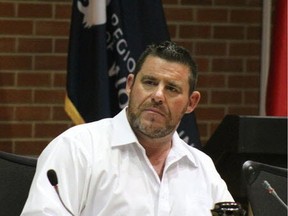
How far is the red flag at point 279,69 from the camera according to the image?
3873mm

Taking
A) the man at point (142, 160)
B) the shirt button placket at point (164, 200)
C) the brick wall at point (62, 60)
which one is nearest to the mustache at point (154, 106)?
the man at point (142, 160)

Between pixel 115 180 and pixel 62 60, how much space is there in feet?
6.26

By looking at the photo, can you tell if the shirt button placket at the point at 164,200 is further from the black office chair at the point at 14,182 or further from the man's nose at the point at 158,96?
the black office chair at the point at 14,182

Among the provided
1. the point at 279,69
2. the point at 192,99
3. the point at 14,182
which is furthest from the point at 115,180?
the point at 279,69

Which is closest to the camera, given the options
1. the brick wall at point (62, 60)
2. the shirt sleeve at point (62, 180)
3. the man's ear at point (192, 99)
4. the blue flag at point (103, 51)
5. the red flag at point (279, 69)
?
the shirt sleeve at point (62, 180)

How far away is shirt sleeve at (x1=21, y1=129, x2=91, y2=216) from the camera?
213cm

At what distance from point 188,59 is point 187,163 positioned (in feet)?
1.23

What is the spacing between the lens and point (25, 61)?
13.4ft

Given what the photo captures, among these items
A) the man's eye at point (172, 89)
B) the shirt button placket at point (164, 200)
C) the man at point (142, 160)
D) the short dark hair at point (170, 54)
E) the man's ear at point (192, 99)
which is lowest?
the shirt button placket at point (164, 200)

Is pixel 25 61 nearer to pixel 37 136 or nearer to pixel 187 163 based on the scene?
pixel 37 136

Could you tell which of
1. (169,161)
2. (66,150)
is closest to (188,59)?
(169,161)

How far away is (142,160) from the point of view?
96.6 inches

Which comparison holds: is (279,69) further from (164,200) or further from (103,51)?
(164,200)

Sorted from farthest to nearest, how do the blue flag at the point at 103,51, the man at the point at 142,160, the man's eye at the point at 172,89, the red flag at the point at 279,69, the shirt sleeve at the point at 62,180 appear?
the red flag at the point at 279,69 < the blue flag at the point at 103,51 < the man's eye at the point at 172,89 < the man at the point at 142,160 < the shirt sleeve at the point at 62,180
